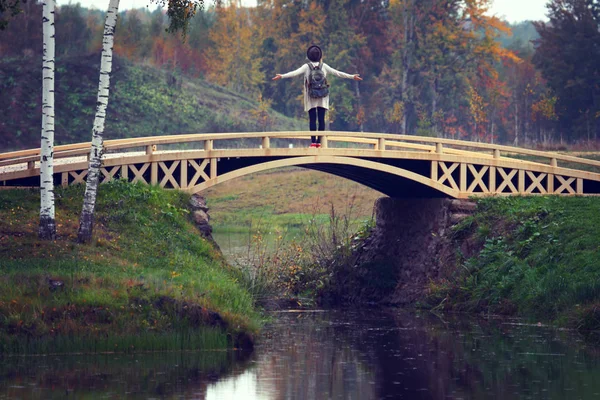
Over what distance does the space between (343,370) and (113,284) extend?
183 inches

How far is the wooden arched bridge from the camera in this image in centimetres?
Answer: 2886

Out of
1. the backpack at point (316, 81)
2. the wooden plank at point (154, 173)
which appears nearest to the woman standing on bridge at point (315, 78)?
the backpack at point (316, 81)

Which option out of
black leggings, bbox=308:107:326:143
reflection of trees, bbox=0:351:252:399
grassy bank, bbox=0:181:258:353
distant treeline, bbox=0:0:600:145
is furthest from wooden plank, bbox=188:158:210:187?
distant treeline, bbox=0:0:600:145

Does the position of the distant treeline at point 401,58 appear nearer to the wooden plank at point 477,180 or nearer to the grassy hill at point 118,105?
the grassy hill at point 118,105

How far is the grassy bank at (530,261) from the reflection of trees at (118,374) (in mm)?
9338

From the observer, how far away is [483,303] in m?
31.0

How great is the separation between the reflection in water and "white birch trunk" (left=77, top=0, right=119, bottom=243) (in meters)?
4.51

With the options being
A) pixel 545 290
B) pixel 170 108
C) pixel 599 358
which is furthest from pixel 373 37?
pixel 599 358

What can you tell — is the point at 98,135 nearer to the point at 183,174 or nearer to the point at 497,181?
the point at 183,174

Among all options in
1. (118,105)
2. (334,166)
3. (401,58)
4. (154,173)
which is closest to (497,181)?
(334,166)

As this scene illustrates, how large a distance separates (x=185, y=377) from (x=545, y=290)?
11863 millimetres

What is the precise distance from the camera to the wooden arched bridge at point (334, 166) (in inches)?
1136

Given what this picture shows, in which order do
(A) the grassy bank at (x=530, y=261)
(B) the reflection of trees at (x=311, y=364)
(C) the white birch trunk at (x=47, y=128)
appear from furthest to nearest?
(A) the grassy bank at (x=530, y=261), (C) the white birch trunk at (x=47, y=128), (B) the reflection of trees at (x=311, y=364)

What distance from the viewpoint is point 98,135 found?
25.4m
